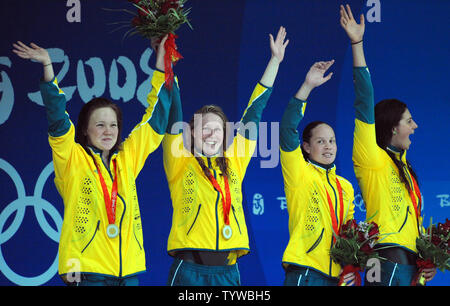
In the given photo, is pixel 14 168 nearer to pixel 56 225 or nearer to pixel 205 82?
pixel 56 225

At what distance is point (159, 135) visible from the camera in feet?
13.6

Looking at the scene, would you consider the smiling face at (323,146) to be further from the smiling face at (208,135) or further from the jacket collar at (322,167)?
the smiling face at (208,135)

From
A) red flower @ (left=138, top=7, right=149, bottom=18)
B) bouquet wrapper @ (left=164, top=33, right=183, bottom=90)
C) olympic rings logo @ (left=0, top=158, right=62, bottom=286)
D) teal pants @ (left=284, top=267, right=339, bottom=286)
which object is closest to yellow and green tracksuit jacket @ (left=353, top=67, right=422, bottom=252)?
teal pants @ (left=284, top=267, right=339, bottom=286)

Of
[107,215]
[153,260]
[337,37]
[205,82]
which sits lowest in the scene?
[153,260]

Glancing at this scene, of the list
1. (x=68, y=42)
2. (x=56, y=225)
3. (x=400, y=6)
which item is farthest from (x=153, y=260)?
(x=400, y=6)

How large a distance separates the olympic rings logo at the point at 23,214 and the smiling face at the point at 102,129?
1.41 meters

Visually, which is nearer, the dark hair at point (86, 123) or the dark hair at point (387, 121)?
the dark hair at point (86, 123)

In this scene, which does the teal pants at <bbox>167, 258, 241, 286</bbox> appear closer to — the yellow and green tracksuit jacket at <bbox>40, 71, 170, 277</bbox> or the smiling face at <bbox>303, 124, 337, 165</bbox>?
the yellow and green tracksuit jacket at <bbox>40, 71, 170, 277</bbox>

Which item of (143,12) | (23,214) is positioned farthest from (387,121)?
(23,214)

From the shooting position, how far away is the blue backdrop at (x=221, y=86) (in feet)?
17.3

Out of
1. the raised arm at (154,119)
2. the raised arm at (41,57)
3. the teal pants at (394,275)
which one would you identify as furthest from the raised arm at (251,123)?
the raised arm at (41,57)

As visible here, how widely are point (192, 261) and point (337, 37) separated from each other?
2.48 m

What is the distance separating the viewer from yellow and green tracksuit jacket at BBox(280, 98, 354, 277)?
4.27 meters

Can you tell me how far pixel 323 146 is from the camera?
4500 mm
